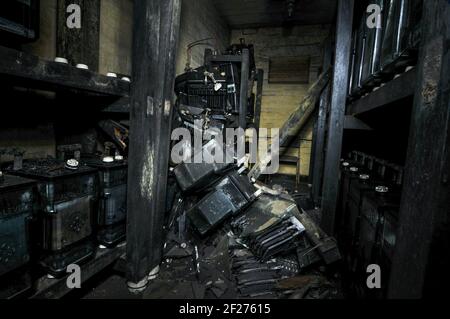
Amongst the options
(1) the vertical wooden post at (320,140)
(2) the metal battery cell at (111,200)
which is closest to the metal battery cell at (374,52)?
(2) the metal battery cell at (111,200)

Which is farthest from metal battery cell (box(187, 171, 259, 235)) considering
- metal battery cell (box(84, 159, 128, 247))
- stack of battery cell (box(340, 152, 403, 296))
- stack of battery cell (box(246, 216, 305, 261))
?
stack of battery cell (box(340, 152, 403, 296))

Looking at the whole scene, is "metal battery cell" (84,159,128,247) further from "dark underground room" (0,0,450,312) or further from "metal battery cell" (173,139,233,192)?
"metal battery cell" (173,139,233,192)

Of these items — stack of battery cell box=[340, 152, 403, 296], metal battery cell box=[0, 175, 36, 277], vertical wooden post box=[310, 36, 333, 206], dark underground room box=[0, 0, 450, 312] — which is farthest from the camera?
vertical wooden post box=[310, 36, 333, 206]

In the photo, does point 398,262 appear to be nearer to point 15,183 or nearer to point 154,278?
point 154,278

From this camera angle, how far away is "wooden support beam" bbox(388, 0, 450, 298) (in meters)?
0.95

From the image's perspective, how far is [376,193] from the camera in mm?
1943

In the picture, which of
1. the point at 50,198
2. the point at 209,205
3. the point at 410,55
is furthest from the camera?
the point at 209,205

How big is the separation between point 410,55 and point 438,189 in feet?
2.55

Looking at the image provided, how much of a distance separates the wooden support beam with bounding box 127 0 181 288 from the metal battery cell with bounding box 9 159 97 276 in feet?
1.05

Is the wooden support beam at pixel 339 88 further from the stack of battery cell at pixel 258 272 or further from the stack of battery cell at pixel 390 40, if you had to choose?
the stack of battery cell at pixel 258 272

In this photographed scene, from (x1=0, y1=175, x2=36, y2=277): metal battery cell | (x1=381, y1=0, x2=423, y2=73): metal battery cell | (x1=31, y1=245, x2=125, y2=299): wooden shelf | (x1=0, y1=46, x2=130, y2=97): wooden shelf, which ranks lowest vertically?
(x1=31, y1=245, x2=125, y2=299): wooden shelf
